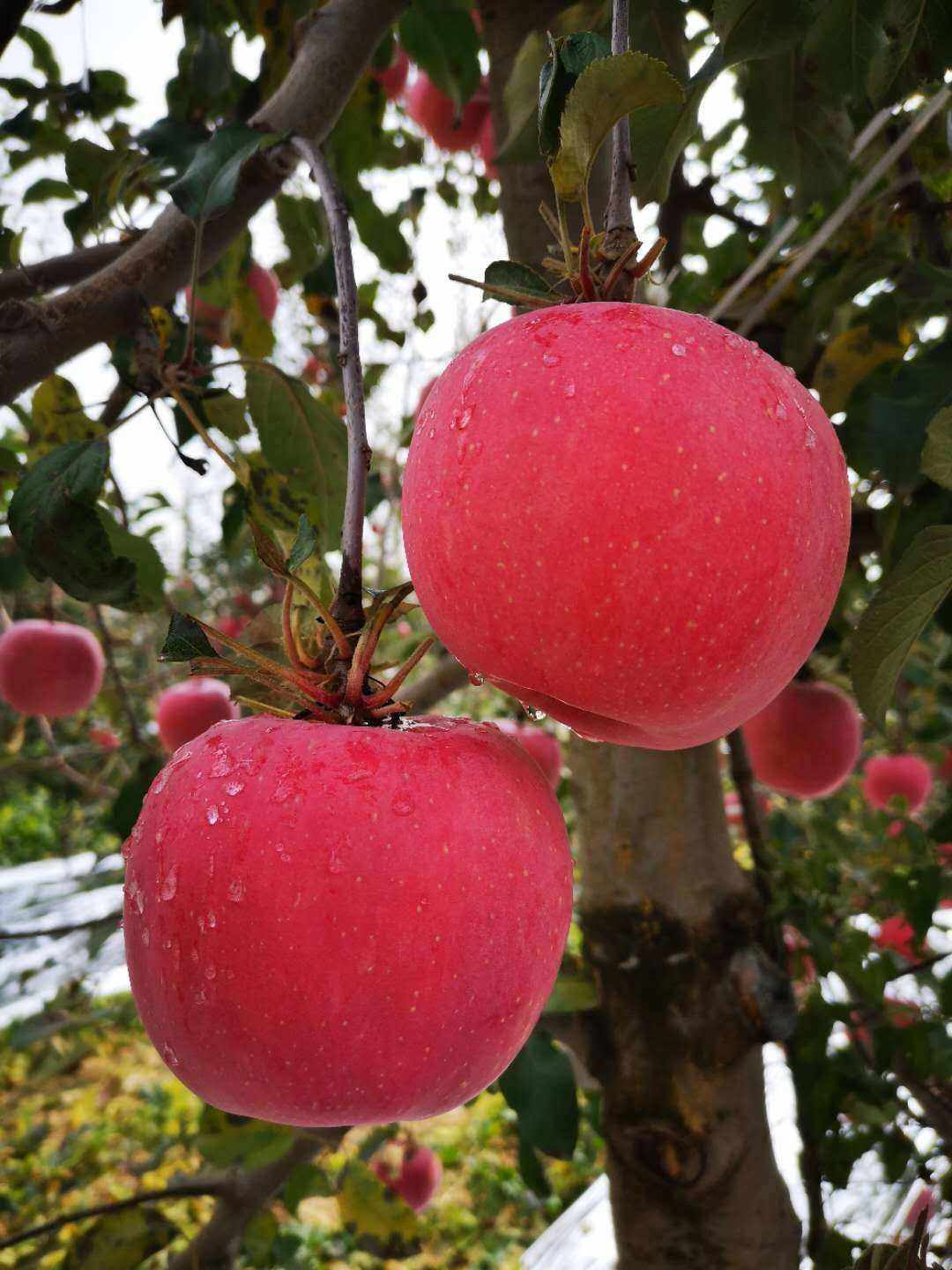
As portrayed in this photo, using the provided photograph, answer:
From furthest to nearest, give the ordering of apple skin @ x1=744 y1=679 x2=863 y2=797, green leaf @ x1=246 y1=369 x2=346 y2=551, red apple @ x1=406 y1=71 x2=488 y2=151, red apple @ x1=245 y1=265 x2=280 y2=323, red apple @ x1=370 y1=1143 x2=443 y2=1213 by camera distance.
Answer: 1. red apple @ x1=370 y1=1143 x2=443 y2=1213
2. red apple @ x1=245 y1=265 x2=280 y2=323
3. red apple @ x1=406 y1=71 x2=488 y2=151
4. apple skin @ x1=744 y1=679 x2=863 y2=797
5. green leaf @ x1=246 y1=369 x2=346 y2=551

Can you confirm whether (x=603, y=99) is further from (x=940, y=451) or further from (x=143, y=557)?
(x=143, y=557)

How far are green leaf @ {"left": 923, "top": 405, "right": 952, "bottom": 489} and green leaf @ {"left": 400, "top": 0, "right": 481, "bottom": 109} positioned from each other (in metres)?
0.66

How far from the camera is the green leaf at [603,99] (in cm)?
36

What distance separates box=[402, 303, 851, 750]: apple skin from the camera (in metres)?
0.36

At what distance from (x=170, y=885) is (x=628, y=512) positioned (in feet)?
0.80

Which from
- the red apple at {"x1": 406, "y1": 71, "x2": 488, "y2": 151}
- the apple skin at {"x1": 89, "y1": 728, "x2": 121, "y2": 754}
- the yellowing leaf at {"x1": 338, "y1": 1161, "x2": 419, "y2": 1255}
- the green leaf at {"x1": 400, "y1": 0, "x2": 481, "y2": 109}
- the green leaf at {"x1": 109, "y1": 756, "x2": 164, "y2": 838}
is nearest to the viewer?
the green leaf at {"x1": 400, "y1": 0, "x2": 481, "y2": 109}

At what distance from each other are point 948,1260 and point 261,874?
2.61 ft

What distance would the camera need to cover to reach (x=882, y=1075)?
3.42ft

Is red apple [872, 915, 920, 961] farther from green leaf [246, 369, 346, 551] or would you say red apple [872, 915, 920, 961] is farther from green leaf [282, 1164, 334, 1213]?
green leaf [246, 369, 346, 551]

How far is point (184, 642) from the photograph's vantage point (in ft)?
1.36

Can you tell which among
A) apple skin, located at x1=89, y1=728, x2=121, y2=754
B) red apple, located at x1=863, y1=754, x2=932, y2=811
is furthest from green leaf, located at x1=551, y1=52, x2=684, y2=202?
apple skin, located at x1=89, y1=728, x2=121, y2=754

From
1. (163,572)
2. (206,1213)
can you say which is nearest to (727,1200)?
(163,572)

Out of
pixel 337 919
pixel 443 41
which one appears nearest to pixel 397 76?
pixel 443 41

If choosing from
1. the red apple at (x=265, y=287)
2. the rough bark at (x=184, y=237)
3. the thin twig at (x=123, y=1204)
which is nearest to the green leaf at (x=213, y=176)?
the rough bark at (x=184, y=237)
